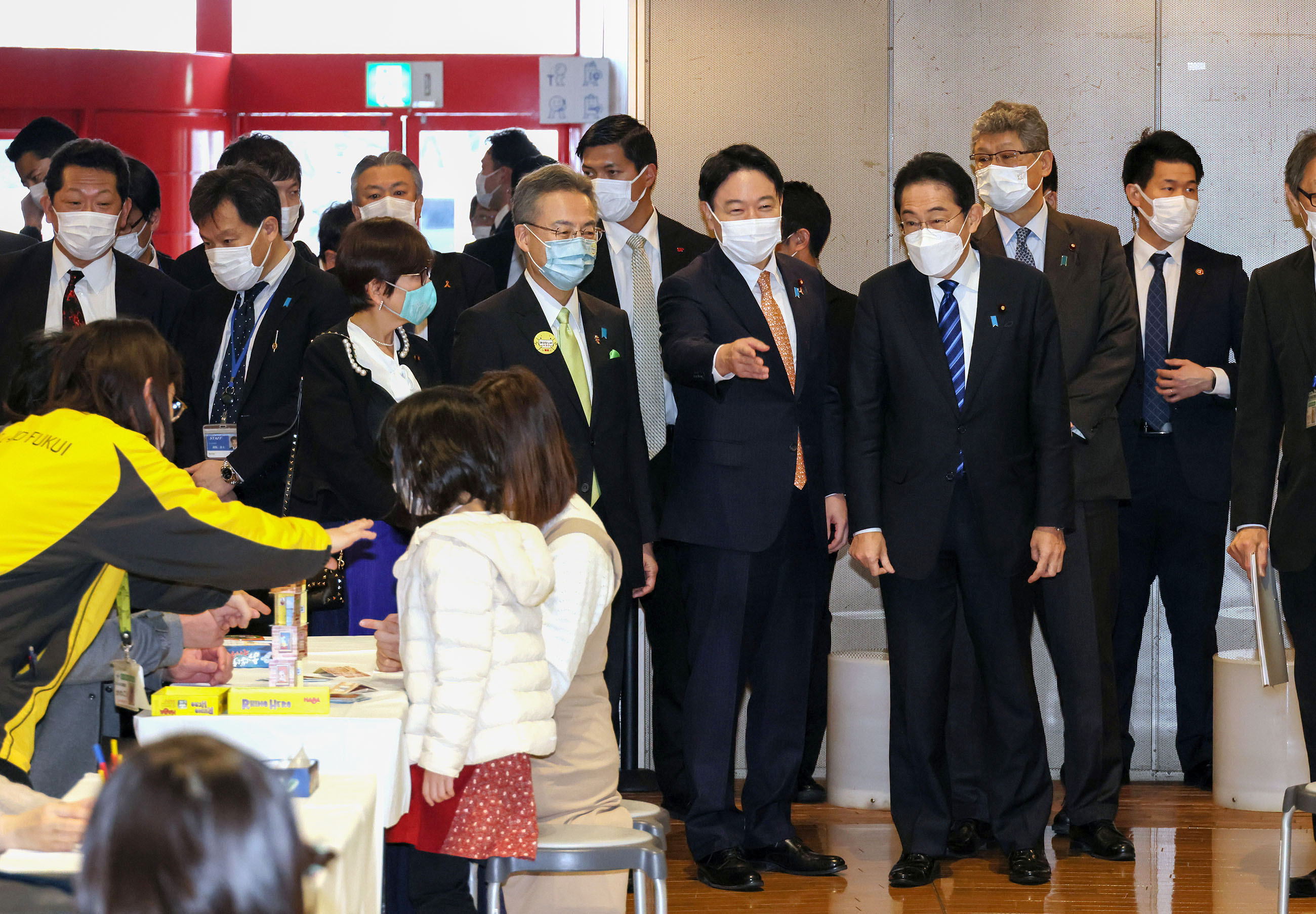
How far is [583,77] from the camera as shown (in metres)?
6.64

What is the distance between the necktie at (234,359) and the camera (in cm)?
420

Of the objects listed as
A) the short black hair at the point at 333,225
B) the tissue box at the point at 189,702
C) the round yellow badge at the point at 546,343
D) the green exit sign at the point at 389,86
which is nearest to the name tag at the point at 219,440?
the round yellow badge at the point at 546,343

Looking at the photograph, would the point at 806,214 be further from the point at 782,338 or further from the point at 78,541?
the point at 78,541

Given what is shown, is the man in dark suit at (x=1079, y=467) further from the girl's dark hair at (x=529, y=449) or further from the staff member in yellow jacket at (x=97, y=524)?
the staff member in yellow jacket at (x=97, y=524)

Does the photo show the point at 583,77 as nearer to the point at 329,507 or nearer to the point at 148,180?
the point at 148,180

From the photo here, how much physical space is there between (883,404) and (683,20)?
1858 mm

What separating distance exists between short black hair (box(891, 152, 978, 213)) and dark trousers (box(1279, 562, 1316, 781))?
1342mm

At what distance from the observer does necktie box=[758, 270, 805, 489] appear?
399 centimetres

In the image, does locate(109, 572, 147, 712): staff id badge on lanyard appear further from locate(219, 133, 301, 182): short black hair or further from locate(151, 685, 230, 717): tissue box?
locate(219, 133, 301, 182): short black hair

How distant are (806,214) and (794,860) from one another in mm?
2223

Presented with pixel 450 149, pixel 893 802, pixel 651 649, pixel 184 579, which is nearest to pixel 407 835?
→ pixel 184 579

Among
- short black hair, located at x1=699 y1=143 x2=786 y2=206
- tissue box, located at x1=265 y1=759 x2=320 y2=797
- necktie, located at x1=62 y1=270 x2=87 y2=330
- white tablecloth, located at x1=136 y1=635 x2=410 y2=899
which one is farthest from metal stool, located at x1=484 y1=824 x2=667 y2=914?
necktie, located at x1=62 y1=270 x2=87 y2=330

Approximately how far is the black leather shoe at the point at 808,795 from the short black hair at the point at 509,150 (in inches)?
116

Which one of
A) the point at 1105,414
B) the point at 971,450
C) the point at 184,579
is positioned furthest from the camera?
the point at 1105,414
